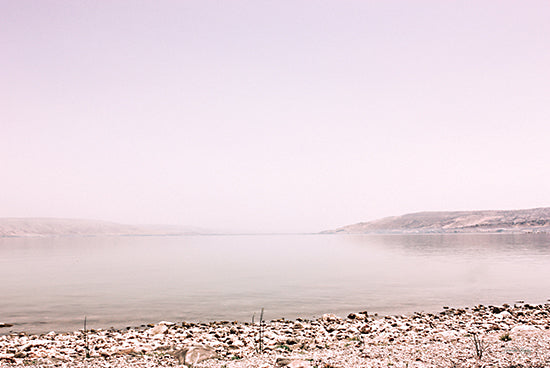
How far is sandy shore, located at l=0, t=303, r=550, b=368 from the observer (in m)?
13.7

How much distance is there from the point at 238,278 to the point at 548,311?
26.6 m

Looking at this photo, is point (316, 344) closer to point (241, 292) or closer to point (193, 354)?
point (193, 354)

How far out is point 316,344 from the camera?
1675 cm

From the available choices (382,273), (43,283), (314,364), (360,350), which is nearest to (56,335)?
(314,364)

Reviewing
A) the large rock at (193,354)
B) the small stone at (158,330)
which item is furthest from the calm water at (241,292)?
the large rock at (193,354)

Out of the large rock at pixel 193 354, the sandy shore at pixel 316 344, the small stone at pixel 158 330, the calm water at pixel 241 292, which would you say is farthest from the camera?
the calm water at pixel 241 292

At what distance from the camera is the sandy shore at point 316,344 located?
1366 cm

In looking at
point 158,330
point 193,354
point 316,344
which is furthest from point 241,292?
point 193,354

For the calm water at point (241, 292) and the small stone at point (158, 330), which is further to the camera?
the calm water at point (241, 292)

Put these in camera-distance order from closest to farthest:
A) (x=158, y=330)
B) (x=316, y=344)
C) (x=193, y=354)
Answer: (x=193, y=354) → (x=316, y=344) → (x=158, y=330)

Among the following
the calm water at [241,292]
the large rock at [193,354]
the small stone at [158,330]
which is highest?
the large rock at [193,354]

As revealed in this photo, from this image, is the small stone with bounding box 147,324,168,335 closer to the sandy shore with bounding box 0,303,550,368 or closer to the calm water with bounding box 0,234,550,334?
the sandy shore with bounding box 0,303,550,368

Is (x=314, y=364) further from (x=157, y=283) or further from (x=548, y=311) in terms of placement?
(x=157, y=283)

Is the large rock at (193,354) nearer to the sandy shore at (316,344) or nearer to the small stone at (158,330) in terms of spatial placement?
the sandy shore at (316,344)
